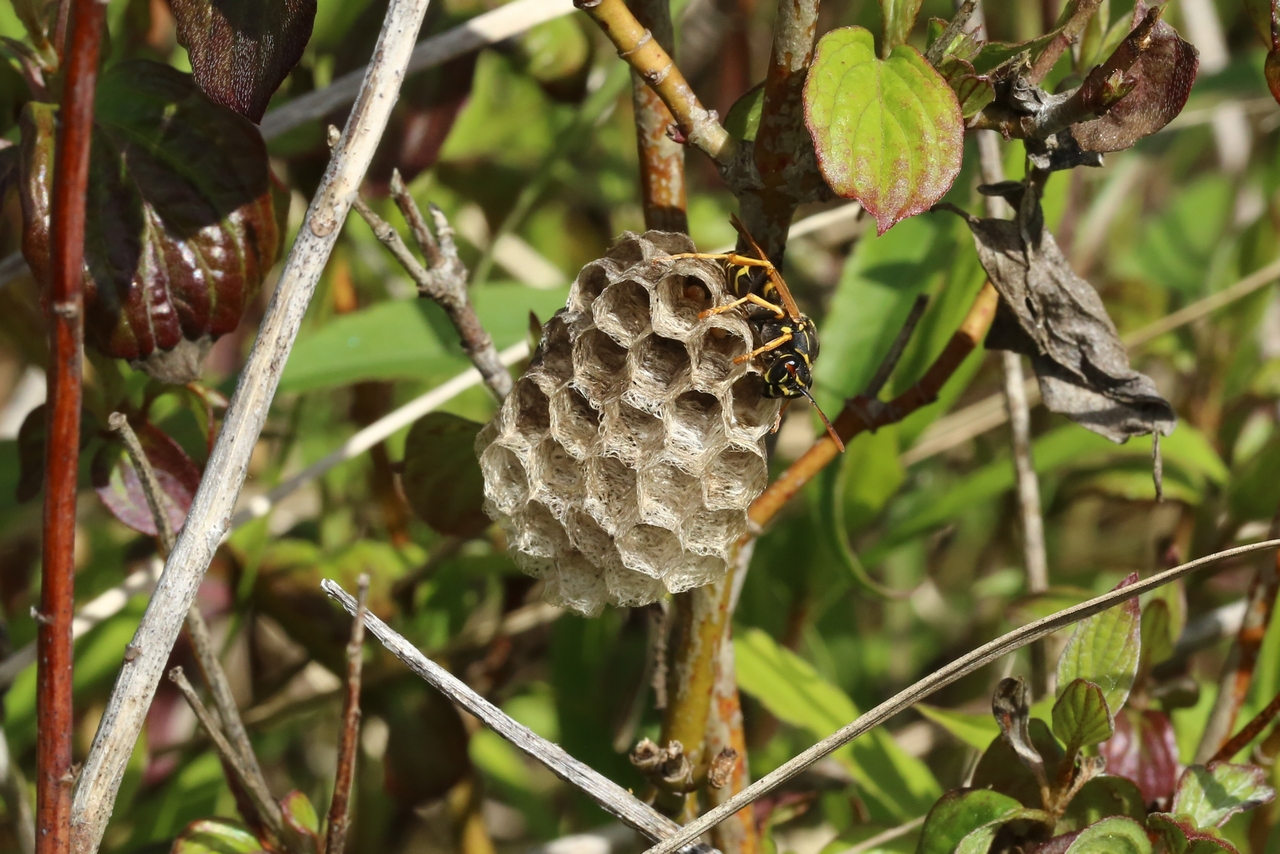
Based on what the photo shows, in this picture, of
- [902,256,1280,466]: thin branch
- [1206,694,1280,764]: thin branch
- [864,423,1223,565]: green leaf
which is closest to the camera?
[1206,694,1280,764]: thin branch

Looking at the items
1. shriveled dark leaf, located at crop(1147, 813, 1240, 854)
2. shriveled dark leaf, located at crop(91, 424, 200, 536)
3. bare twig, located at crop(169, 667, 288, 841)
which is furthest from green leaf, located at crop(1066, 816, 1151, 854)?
shriveled dark leaf, located at crop(91, 424, 200, 536)

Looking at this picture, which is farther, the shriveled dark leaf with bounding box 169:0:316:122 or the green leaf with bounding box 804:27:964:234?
the shriveled dark leaf with bounding box 169:0:316:122

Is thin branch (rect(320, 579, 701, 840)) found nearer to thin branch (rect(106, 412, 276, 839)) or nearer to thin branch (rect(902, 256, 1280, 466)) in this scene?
thin branch (rect(106, 412, 276, 839))

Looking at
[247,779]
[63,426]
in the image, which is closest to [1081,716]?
[247,779]

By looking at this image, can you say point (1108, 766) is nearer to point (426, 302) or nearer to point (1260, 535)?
point (1260, 535)

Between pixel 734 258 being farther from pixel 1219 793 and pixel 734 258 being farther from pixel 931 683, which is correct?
pixel 1219 793
